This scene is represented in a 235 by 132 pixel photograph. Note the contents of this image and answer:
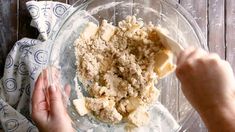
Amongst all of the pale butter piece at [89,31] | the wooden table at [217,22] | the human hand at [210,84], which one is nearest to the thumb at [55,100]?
the pale butter piece at [89,31]

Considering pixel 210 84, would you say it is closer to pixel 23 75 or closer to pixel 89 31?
pixel 89 31

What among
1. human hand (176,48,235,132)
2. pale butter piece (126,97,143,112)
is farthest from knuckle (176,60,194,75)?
pale butter piece (126,97,143,112)

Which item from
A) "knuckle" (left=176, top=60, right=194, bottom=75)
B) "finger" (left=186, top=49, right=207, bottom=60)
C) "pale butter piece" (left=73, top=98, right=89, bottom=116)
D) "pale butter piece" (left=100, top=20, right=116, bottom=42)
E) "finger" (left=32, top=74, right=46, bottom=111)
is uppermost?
"pale butter piece" (left=100, top=20, right=116, bottom=42)

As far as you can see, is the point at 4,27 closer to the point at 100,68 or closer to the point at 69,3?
the point at 69,3

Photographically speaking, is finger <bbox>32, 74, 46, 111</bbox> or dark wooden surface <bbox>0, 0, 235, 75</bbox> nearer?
finger <bbox>32, 74, 46, 111</bbox>

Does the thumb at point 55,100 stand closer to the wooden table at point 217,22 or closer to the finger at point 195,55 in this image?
the finger at point 195,55

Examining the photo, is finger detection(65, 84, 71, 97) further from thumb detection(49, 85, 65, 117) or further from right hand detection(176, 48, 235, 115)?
right hand detection(176, 48, 235, 115)
